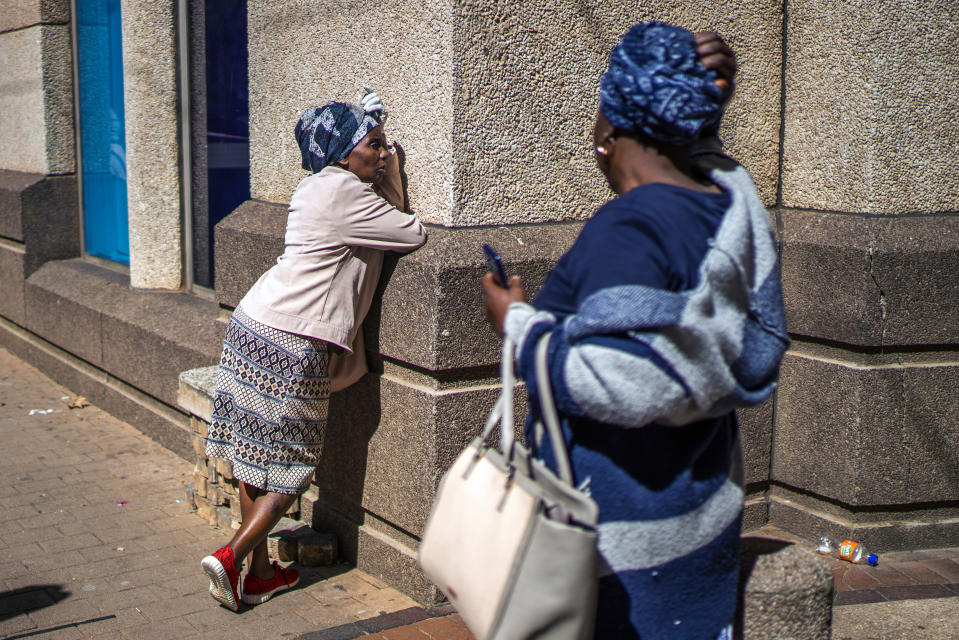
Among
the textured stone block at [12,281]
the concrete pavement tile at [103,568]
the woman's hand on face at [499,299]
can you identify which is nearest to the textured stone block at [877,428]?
the woman's hand on face at [499,299]

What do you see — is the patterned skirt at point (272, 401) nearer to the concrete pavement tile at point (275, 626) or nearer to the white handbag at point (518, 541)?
the concrete pavement tile at point (275, 626)

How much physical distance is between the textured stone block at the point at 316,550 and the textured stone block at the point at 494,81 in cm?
150

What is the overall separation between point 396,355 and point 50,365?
4731 millimetres

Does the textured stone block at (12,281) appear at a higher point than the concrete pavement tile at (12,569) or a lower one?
higher

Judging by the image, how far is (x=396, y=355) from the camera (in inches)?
161

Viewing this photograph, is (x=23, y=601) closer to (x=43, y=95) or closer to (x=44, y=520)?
(x=44, y=520)

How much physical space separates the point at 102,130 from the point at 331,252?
4.73 m

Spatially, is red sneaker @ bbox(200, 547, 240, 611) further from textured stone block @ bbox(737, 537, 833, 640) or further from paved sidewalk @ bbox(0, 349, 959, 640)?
textured stone block @ bbox(737, 537, 833, 640)

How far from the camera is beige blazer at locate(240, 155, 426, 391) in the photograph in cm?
395

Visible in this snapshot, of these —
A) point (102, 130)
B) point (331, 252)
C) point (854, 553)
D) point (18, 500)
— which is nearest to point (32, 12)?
point (102, 130)

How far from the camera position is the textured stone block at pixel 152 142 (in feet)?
21.5

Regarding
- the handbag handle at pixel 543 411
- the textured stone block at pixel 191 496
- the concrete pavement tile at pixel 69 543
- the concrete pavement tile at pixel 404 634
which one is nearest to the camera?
the handbag handle at pixel 543 411

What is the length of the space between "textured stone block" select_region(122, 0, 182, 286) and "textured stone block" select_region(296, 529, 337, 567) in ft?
9.44

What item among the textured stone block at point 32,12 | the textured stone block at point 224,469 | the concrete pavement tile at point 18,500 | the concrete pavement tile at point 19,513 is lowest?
the concrete pavement tile at point 19,513
